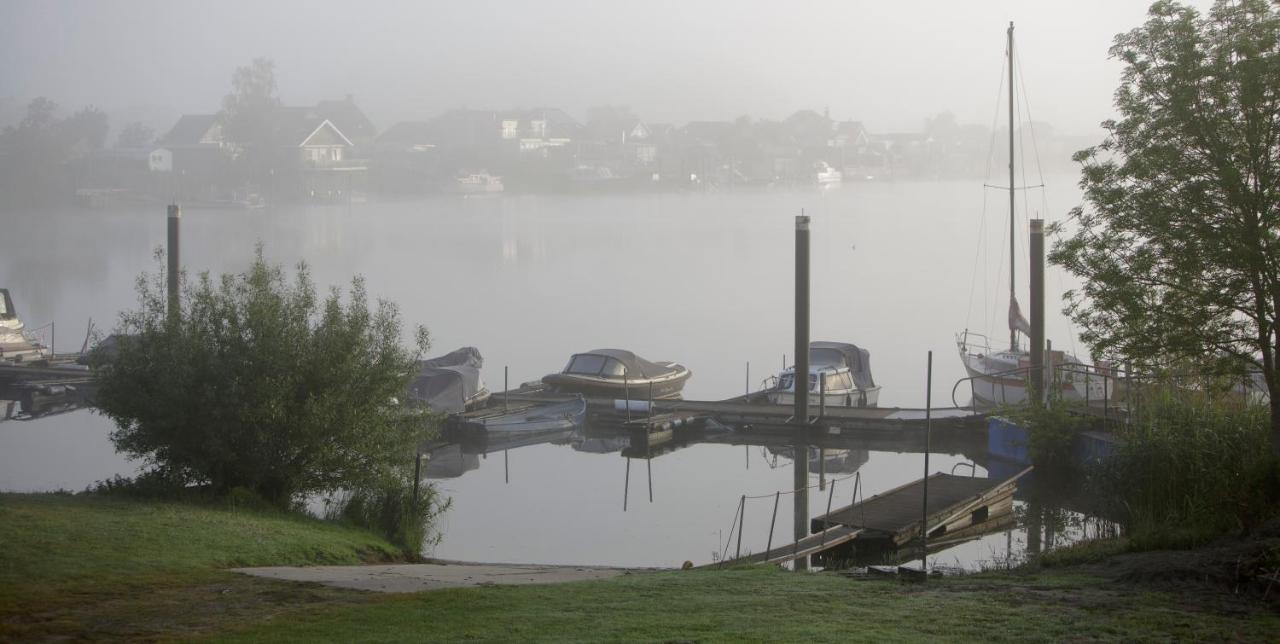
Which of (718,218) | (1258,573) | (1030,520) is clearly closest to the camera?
(1258,573)

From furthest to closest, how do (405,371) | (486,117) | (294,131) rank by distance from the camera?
(486,117) → (294,131) → (405,371)

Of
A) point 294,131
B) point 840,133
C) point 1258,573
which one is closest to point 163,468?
point 1258,573

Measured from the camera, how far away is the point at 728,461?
109ft

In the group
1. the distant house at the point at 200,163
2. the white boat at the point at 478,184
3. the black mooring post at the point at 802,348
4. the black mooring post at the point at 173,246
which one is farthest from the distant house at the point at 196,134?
the black mooring post at the point at 802,348

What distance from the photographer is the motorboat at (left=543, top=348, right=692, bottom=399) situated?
130 ft

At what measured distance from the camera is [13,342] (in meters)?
45.4

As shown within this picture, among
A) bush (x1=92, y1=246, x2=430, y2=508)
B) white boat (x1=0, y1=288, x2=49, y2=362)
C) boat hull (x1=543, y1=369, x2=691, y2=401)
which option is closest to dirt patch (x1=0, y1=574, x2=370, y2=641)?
bush (x1=92, y1=246, x2=430, y2=508)

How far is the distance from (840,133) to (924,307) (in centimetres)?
11503

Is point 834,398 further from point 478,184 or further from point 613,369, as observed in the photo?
point 478,184

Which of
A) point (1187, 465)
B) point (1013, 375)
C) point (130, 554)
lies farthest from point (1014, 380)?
point (130, 554)

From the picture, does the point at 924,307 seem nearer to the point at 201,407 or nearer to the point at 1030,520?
the point at 1030,520

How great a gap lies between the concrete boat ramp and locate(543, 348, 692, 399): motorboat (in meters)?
22.6

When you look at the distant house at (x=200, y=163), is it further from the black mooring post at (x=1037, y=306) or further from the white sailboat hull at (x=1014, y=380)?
the black mooring post at (x=1037, y=306)

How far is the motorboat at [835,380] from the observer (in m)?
39.1
